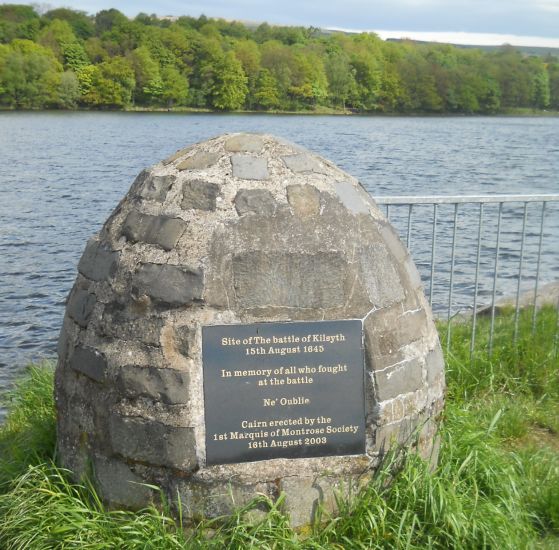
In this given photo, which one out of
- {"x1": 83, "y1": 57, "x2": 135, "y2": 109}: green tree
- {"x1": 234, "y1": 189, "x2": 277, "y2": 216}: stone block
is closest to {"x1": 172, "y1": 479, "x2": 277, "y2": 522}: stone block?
{"x1": 234, "y1": 189, "x2": 277, "y2": 216}: stone block

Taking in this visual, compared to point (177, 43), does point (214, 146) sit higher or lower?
lower

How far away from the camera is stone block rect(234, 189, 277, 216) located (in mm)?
3881

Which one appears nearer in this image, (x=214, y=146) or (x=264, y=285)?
(x=264, y=285)

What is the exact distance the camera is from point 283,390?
388 cm

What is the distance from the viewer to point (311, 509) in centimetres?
382

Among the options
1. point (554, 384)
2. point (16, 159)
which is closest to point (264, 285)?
point (554, 384)

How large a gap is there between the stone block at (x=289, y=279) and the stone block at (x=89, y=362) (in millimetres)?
776

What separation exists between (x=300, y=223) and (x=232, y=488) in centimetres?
135

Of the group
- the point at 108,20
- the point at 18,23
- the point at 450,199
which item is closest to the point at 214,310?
the point at 450,199

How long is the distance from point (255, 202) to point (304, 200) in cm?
26

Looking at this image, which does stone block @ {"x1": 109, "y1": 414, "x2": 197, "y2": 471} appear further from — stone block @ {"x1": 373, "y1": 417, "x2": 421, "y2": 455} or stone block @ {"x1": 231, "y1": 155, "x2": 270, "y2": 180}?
stone block @ {"x1": 231, "y1": 155, "x2": 270, "y2": 180}

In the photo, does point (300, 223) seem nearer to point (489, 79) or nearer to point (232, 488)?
point (232, 488)

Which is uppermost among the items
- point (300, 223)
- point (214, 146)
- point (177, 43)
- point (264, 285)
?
point (177, 43)

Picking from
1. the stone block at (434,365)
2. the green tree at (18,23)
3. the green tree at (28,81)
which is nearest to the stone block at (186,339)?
the stone block at (434,365)
